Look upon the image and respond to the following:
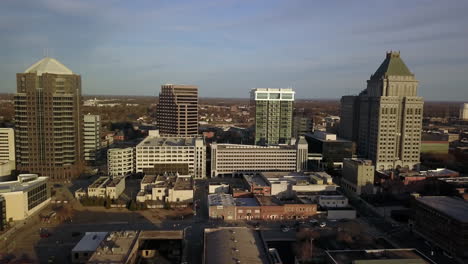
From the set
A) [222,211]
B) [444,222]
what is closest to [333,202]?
[444,222]

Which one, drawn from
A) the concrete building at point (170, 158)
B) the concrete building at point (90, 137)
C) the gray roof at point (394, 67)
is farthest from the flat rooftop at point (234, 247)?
the gray roof at point (394, 67)

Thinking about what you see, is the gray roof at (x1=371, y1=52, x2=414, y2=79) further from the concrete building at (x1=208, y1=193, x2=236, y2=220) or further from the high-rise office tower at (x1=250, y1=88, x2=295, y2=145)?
the concrete building at (x1=208, y1=193, x2=236, y2=220)

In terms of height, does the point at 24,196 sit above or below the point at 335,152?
below

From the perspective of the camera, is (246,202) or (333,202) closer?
(246,202)

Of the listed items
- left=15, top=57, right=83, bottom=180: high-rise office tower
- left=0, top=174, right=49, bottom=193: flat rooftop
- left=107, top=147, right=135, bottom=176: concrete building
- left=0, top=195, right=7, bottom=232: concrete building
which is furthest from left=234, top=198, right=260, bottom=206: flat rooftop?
left=15, top=57, right=83, bottom=180: high-rise office tower

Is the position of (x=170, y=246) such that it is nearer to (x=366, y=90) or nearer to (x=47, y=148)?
(x=47, y=148)

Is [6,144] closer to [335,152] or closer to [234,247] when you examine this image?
[234,247]
